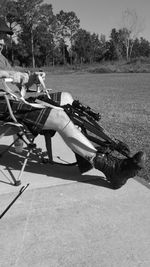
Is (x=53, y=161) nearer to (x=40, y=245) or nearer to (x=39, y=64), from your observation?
(x=40, y=245)

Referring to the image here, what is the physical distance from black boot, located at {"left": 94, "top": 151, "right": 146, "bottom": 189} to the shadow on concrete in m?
0.19

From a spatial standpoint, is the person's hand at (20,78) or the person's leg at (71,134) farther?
the person's hand at (20,78)

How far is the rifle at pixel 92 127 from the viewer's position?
3.12 meters

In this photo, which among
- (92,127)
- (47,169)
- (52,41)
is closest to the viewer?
(92,127)

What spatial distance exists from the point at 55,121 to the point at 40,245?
1.10 m

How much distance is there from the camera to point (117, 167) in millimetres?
3029

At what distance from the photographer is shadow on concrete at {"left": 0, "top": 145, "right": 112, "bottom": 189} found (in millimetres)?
3430

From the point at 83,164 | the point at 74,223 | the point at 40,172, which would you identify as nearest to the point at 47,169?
the point at 40,172

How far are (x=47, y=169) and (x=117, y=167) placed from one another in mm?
956

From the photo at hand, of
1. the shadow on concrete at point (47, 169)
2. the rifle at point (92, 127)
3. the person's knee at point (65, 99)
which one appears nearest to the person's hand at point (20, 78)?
A: the person's knee at point (65, 99)

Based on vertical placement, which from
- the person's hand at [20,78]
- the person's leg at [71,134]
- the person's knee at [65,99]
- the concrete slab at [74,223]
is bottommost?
the concrete slab at [74,223]

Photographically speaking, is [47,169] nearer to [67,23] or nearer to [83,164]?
[83,164]

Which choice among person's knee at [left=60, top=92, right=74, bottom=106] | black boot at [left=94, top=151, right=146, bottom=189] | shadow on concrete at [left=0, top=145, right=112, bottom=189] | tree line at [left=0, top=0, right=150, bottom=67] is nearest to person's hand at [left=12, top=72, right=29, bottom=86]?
person's knee at [left=60, top=92, right=74, bottom=106]

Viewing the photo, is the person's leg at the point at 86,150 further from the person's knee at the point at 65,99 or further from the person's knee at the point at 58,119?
the person's knee at the point at 65,99
